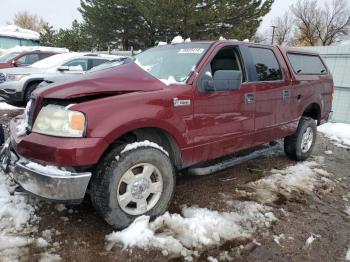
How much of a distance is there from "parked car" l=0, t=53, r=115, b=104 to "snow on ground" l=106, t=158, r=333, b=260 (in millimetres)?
6302

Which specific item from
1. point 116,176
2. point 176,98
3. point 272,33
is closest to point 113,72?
point 176,98

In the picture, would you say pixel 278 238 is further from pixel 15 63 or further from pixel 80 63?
pixel 15 63

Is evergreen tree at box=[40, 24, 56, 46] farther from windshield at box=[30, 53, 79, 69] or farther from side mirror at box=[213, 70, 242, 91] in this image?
side mirror at box=[213, 70, 242, 91]

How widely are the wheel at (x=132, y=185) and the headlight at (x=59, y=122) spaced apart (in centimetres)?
39

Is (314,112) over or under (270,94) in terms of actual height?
under

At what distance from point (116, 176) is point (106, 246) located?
611 millimetres

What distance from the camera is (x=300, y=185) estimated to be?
15.5 feet

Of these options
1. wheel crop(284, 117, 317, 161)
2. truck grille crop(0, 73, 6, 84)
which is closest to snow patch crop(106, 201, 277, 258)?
wheel crop(284, 117, 317, 161)

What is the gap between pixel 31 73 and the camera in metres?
9.46

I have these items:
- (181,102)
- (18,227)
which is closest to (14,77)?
(18,227)

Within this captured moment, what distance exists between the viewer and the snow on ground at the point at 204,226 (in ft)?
10.0

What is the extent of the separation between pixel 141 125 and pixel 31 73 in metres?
7.40

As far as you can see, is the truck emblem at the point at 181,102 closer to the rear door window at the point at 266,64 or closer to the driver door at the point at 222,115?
the driver door at the point at 222,115

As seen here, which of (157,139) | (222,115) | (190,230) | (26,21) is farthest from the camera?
(26,21)
